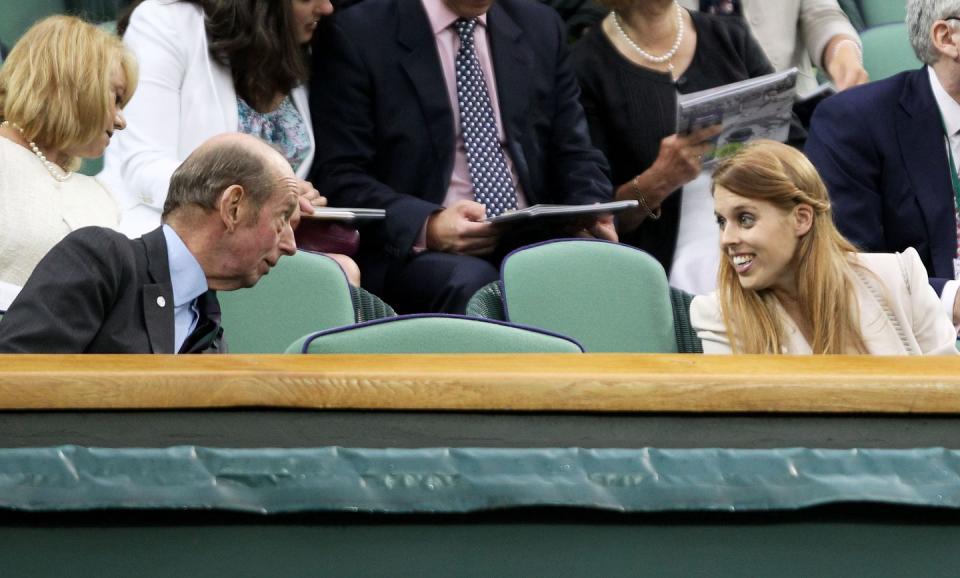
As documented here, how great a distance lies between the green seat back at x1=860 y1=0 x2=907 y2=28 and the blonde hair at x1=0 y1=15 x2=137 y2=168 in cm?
226

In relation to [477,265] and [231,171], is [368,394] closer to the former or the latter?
[231,171]

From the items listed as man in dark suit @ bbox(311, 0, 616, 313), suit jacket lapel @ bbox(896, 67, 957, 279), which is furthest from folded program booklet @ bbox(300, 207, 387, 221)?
suit jacket lapel @ bbox(896, 67, 957, 279)

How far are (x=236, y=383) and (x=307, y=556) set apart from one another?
0.15 meters

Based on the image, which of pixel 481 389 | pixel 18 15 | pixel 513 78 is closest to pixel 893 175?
pixel 513 78

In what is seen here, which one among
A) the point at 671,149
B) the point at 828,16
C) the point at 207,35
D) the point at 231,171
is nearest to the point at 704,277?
the point at 671,149

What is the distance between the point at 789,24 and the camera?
11.6 ft

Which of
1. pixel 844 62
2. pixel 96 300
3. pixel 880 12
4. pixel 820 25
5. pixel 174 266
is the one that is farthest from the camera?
pixel 880 12

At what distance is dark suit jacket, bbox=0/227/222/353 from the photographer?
5.49 ft

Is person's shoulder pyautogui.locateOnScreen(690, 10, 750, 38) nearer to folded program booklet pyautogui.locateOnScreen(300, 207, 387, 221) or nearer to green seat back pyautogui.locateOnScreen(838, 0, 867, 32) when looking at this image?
green seat back pyautogui.locateOnScreen(838, 0, 867, 32)

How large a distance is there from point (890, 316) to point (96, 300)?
1.19 meters

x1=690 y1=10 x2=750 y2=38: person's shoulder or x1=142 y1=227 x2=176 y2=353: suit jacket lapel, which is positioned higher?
x1=690 y1=10 x2=750 y2=38: person's shoulder

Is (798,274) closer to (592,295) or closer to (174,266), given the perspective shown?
(592,295)

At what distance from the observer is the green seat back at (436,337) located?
5.19ft

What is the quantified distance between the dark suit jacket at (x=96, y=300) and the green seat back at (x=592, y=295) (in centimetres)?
69
